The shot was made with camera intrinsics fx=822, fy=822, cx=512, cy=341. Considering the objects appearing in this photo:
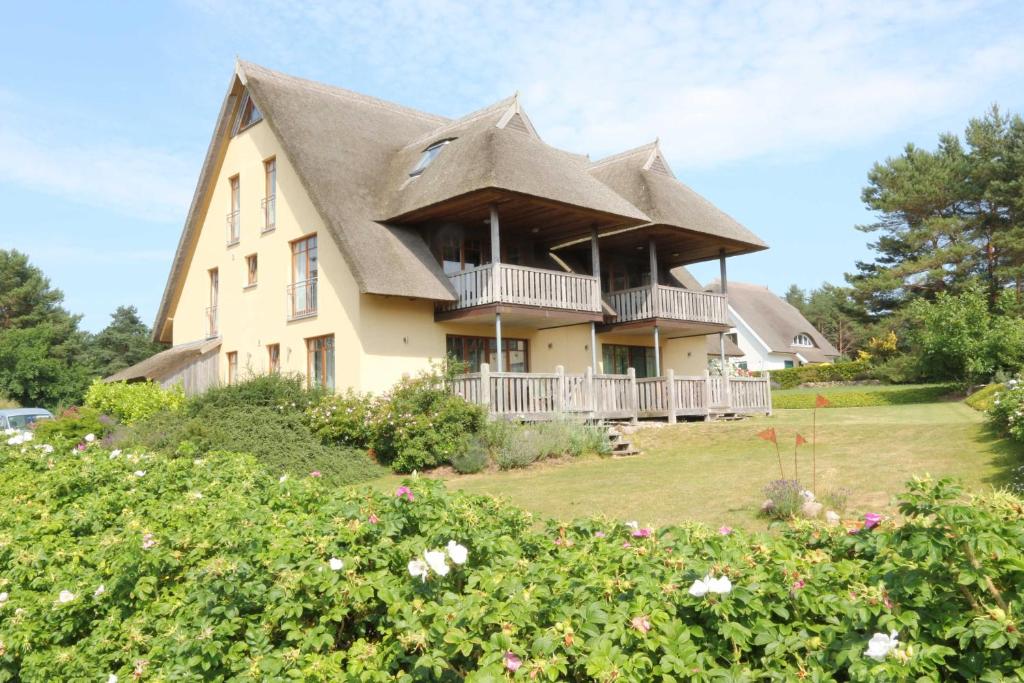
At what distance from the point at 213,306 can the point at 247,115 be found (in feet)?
20.0

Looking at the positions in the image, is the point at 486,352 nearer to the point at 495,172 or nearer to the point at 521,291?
the point at 521,291

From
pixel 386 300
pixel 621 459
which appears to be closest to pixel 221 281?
pixel 386 300

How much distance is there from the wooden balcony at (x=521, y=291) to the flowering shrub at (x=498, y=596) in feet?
43.4

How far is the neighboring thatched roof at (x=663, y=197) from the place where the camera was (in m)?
23.5

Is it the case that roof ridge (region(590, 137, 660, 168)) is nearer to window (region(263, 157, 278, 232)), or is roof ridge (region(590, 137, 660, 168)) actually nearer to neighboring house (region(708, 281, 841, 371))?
window (region(263, 157, 278, 232))

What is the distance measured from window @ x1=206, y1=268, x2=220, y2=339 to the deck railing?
424 inches

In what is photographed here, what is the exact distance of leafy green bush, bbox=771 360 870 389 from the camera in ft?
149

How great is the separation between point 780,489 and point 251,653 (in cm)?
692

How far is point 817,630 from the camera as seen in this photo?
339 centimetres

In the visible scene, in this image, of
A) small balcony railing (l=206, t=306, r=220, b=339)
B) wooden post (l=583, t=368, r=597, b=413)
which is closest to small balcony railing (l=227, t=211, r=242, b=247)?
small balcony railing (l=206, t=306, r=220, b=339)

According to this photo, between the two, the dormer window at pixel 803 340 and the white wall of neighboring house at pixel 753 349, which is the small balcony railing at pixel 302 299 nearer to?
the white wall of neighboring house at pixel 753 349

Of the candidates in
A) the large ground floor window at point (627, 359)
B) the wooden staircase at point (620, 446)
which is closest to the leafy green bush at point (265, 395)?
the wooden staircase at point (620, 446)

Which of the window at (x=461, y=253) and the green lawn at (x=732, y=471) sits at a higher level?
the window at (x=461, y=253)

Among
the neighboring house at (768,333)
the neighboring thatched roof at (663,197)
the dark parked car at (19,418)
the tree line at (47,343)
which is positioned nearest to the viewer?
the neighboring thatched roof at (663,197)
